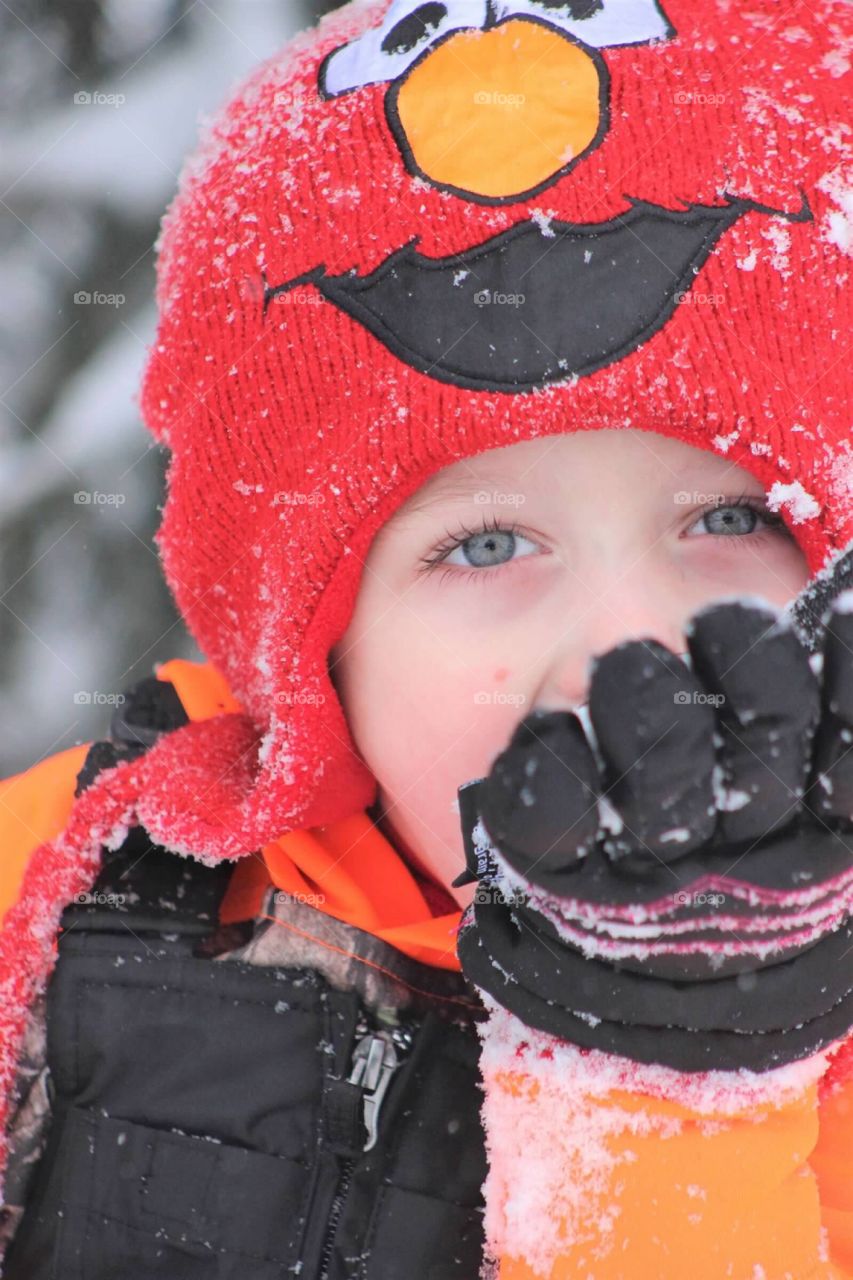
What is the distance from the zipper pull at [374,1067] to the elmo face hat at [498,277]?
0.82 ft

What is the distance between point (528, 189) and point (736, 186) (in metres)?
0.20

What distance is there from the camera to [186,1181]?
1328 millimetres

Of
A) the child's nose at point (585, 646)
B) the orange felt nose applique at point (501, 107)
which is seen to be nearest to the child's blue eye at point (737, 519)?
the child's nose at point (585, 646)

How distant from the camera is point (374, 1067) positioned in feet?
4.39

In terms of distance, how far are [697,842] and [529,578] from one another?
346 mm

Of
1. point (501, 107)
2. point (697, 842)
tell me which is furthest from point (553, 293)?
point (697, 842)

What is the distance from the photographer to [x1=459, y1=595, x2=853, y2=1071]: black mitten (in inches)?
39.7

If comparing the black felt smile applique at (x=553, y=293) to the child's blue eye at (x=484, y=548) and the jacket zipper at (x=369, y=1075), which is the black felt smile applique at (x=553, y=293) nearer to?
the child's blue eye at (x=484, y=548)

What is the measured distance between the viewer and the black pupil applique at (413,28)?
1.32 m

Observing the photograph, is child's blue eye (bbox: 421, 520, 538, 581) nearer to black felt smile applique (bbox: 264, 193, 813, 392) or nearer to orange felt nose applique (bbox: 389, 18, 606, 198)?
black felt smile applique (bbox: 264, 193, 813, 392)

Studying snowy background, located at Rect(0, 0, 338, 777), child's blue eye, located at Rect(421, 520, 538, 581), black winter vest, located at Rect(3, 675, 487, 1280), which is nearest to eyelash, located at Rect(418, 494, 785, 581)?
child's blue eye, located at Rect(421, 520, 538, 581)

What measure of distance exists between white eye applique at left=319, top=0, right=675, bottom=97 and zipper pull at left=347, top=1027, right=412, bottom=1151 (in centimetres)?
102

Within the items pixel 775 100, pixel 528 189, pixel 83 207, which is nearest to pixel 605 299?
pixel 528 189

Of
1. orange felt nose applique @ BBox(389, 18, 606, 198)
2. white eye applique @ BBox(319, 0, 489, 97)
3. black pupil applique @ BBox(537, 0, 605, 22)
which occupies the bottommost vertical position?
orange felt nose applique @ BBox(389, 18, 606, 198)
